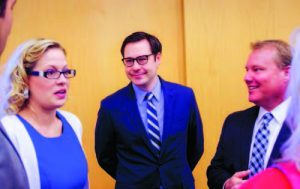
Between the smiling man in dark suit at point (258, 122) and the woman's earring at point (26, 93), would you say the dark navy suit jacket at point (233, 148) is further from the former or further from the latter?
the woman's earring at point (26, 93)

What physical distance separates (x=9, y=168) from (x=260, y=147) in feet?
4.68

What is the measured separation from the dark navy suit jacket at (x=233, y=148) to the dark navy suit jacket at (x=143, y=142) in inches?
12.5

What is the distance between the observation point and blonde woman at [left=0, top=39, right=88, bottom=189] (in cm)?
195

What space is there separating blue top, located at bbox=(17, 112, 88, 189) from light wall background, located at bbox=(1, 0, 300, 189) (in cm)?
108

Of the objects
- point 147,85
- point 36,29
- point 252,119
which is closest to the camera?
point 252,119

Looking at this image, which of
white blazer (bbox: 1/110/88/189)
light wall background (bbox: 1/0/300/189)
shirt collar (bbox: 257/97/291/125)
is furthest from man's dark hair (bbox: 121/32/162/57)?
white blazer (bbox: 1/110/88/189)

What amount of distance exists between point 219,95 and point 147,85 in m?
0.83

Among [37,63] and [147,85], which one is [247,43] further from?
[37,63]

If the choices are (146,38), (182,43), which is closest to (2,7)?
(146,38)

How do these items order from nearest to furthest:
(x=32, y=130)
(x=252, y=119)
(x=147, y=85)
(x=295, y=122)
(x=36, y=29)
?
(x=295, y=122), (x=32, y=130), (x=252, y=119), (x=147, y=85), (x=36, y=29)

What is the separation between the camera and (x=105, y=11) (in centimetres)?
318

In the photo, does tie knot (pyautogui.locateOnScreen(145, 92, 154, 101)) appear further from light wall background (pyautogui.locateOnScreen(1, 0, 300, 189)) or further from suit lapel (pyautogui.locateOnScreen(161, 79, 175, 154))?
light wall background (pyautogui.locateOnScreen(1, 0, 300, 189))

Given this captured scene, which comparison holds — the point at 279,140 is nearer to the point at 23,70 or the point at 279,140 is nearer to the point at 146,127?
the point at 146,127

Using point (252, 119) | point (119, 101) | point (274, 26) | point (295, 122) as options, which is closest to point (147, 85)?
point (119, 101)
